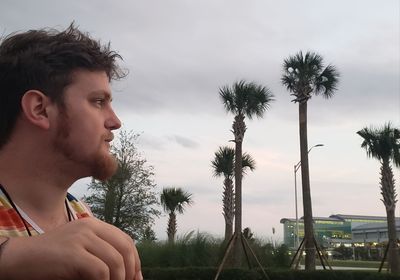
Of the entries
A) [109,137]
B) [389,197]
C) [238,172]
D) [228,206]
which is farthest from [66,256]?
[228,206]

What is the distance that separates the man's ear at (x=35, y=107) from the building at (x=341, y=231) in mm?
72987

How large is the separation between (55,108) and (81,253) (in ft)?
1.39

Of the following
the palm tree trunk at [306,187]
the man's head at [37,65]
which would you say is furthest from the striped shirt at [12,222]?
the palm tree trunk at [306,187]

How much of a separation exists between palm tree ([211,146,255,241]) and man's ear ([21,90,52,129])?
23.1m

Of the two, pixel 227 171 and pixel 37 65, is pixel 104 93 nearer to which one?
pixel 37 65

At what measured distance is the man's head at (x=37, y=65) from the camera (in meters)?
1.12

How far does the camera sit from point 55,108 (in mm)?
1095

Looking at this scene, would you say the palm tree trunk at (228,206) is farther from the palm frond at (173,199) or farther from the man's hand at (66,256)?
the man's hand at (66,256)

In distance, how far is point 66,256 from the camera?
2.55 ft

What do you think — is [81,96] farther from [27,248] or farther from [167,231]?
[167,231]

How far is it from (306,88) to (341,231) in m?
90.4

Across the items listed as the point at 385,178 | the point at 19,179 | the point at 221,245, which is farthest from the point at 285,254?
the point at 19,179

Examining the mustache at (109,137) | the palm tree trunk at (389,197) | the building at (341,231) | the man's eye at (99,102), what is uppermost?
the building at (341,231)

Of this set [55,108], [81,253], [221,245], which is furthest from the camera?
[221,245]
